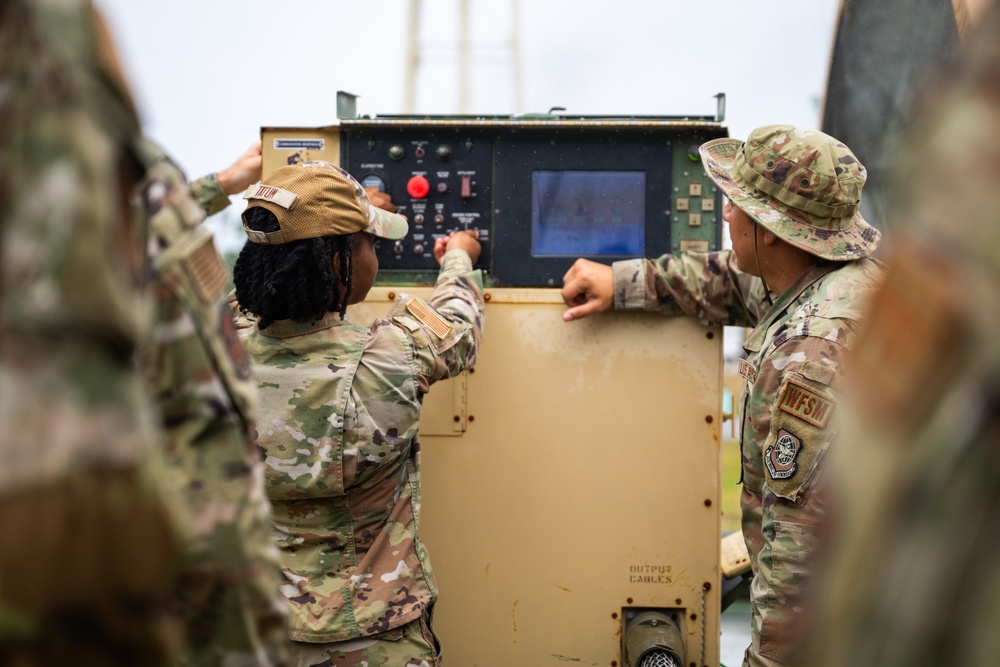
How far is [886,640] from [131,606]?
63 centimetres

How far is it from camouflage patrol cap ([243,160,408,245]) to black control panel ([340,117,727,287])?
63cm

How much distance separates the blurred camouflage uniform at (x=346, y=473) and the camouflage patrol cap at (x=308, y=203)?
8.0 inches

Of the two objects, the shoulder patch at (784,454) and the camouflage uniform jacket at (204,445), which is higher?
the camouflage uniform jacket at (204,445)

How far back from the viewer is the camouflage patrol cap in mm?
2176

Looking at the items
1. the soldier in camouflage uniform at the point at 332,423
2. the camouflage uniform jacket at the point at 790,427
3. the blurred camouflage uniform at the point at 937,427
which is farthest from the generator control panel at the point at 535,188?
the blurred camouflage uniform at the point at 937,427

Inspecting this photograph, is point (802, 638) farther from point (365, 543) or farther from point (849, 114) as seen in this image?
point (849, 114)

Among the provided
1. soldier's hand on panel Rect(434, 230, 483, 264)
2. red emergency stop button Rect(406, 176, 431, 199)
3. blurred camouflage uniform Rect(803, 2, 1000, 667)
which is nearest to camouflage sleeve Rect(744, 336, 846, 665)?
soldier's hand on panel Rect(434, 230, 483, 264)

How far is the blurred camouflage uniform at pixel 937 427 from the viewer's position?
67 cm

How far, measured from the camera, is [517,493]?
287cm

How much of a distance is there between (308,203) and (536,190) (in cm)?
91

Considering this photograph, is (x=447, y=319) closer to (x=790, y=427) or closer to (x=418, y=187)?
(x=418, y=187)

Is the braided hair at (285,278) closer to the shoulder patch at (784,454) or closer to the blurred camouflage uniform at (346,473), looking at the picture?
the blurred camouflage uniform at (346,473)

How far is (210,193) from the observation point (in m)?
3.01

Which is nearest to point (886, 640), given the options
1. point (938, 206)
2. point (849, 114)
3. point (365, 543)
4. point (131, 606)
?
point (938, 206)
